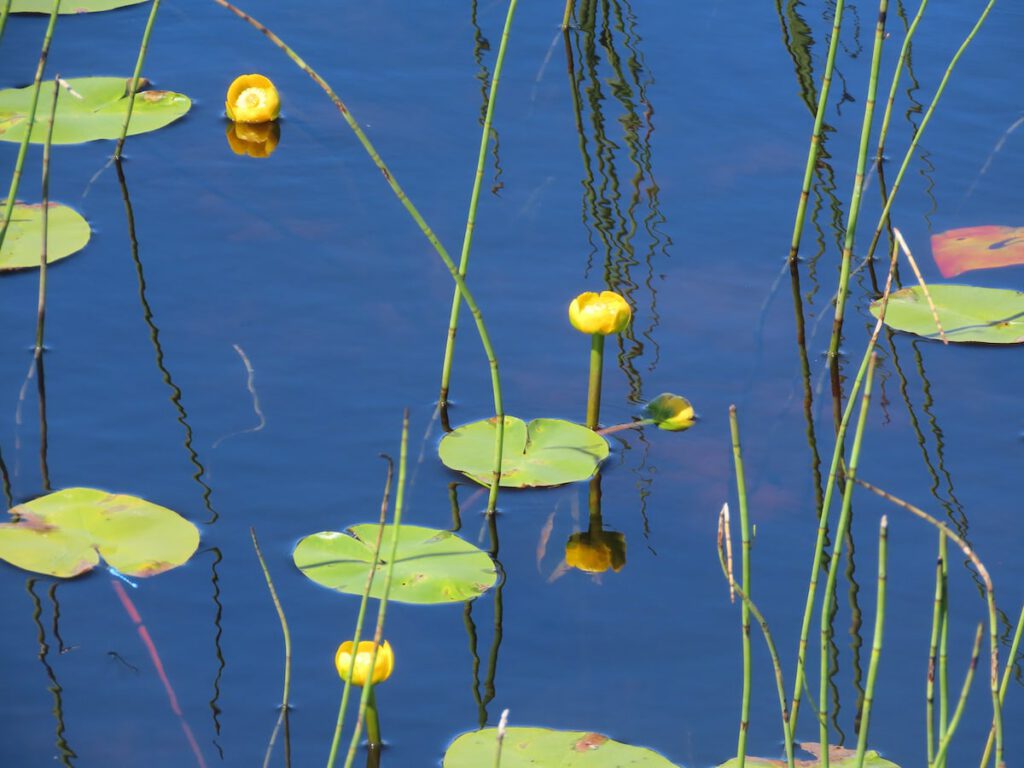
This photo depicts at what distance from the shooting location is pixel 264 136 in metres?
4.12

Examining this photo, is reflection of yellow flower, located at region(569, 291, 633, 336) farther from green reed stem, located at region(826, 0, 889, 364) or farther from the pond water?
green reed stem, located at region(826, 0, 889, 364)

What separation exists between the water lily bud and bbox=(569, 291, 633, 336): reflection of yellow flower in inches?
11.1

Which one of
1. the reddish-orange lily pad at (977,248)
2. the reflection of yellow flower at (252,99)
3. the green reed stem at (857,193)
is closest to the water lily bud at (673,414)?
the green reed stem at (857,193)

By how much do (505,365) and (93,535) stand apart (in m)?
1.03

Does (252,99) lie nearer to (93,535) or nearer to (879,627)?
(93,535)

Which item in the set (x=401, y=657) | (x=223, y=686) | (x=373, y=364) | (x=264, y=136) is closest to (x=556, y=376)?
(x=373, y=364)

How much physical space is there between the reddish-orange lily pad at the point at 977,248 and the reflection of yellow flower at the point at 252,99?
6.33ft

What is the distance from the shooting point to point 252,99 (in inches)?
A: 160

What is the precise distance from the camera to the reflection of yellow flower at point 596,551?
2691 mm

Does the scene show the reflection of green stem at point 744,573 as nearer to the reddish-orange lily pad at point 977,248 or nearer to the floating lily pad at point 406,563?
the floating lily pad at point 406,563

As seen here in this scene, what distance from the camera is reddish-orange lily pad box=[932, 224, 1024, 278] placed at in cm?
353

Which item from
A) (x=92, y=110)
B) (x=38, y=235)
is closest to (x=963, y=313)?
(x=38, y=235)

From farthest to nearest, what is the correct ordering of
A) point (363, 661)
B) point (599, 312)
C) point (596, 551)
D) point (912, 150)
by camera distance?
point (912, 150)
point (599, 312)
point (596, 551)
point (363, 661)

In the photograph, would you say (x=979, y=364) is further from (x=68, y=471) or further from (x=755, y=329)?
(x=68, y=471)
